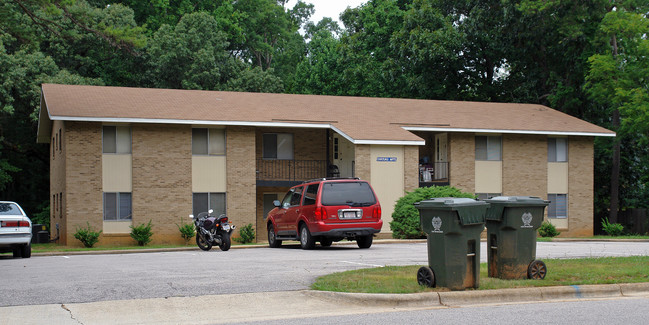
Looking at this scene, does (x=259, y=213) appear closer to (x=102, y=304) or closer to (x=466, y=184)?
(x=466, y=184)

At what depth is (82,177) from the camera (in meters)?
27.4

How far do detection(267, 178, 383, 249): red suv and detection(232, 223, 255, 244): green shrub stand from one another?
8.54 meters

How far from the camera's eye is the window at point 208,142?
29.3m

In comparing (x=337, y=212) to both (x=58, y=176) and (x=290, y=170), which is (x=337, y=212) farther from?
(x=58, y=176)

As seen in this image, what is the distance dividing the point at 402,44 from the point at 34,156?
22516 millimetres

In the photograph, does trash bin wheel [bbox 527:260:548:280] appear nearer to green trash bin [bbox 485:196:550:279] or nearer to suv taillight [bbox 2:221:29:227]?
green trash bin [bbox 485:196:550:279]

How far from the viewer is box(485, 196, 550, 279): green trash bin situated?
10742mm

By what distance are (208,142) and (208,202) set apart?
2393 millimetres

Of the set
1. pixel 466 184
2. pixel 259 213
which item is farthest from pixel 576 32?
pixel 259 213

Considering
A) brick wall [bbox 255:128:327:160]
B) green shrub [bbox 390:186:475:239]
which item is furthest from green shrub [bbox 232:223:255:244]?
green shrub [bbox 390:186:475:239]

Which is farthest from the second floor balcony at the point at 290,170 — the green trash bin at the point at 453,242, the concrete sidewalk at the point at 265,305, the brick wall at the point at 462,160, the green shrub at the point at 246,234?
the concrete sidewalk at the point at 265,305

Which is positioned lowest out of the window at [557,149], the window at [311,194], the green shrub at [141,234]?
the green shrub at [141,234]

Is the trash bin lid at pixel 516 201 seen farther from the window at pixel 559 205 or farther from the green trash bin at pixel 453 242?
the window at pixel 559 205

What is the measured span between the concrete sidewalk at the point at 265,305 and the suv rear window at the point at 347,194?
8925 millimetres
